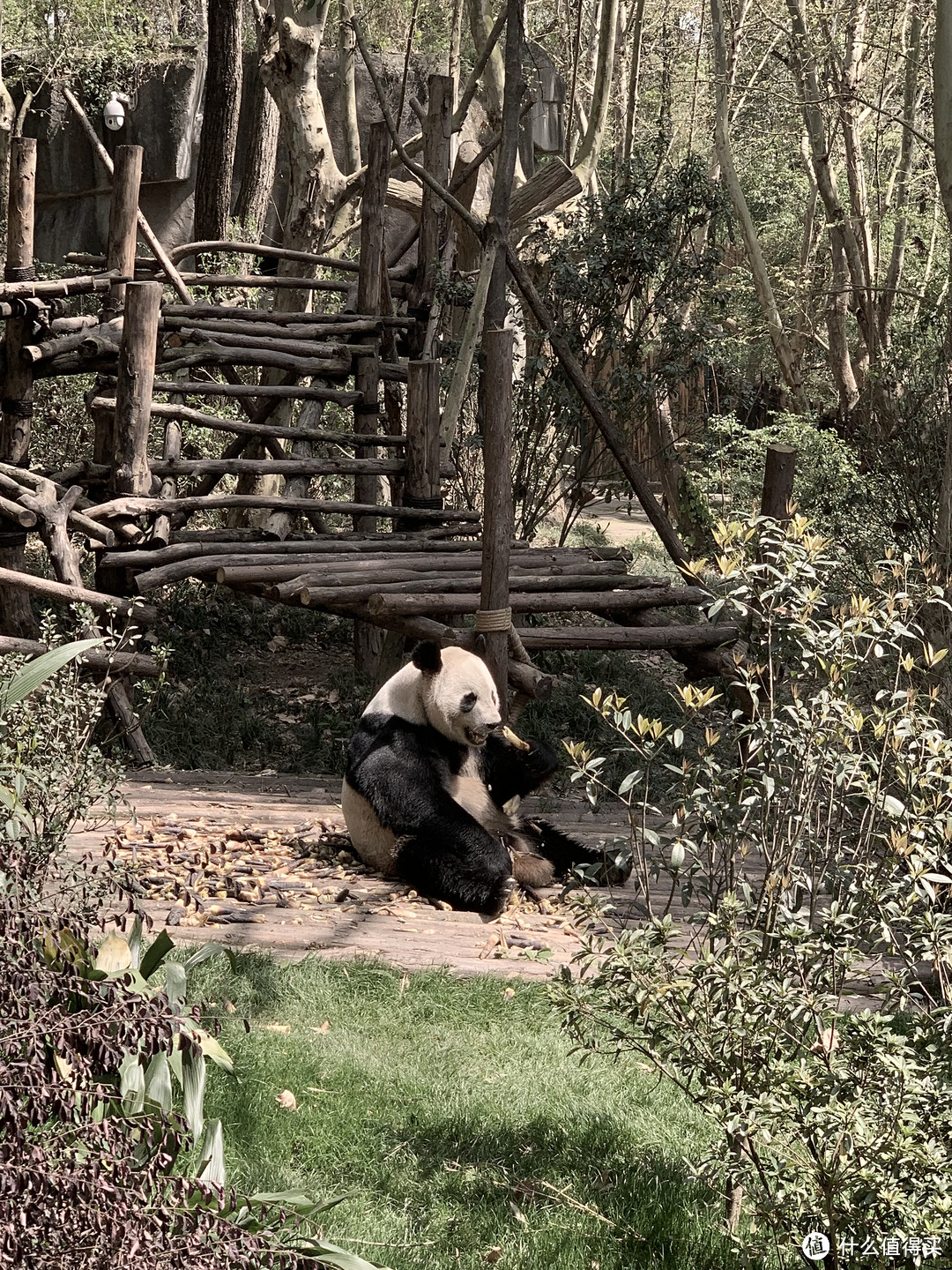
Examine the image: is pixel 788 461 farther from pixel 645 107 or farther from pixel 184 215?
pixel 645 107

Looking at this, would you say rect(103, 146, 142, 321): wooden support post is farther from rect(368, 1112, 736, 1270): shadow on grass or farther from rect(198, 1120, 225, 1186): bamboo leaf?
rect(198, 1120, 225, 1186): bamboo leaf

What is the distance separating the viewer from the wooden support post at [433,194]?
9.15 m

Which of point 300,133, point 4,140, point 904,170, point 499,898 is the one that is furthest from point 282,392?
point 904,170

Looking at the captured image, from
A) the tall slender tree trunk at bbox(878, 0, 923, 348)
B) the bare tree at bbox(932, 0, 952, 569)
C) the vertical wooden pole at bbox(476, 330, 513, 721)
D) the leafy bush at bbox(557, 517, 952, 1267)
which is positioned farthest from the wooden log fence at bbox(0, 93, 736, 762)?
the tall slender tree trunk at bbox(878, 0, 923, 348)

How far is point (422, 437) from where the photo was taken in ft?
24.3

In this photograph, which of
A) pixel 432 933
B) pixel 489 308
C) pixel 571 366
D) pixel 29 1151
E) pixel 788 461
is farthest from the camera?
pixel 571 366

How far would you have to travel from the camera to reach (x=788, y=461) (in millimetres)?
5520

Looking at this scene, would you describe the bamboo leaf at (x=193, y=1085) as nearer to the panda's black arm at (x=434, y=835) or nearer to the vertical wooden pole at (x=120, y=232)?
the panda's black arm at (x=434, y=835)

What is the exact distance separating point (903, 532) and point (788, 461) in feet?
16.8

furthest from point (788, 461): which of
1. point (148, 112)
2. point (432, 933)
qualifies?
point (148, 112)

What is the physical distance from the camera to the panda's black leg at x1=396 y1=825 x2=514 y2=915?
4.72 meters

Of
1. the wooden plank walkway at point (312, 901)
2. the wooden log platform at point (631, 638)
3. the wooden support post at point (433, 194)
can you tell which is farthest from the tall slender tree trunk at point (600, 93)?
the wooden plank walkway at point (312, 901)

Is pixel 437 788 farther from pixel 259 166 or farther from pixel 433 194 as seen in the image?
pixel 259 166

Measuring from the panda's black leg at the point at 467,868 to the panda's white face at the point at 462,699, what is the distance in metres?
0.37
